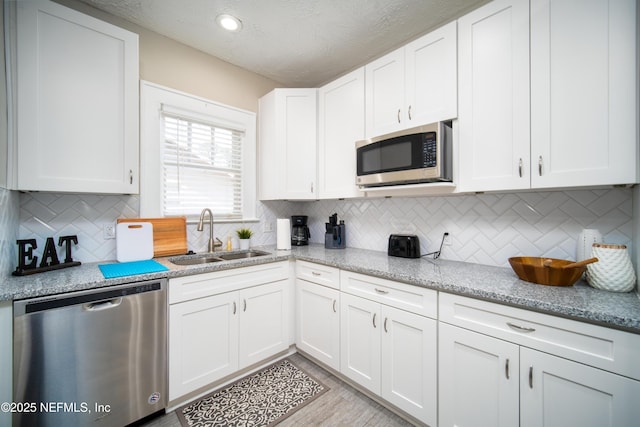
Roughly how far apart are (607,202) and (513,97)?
77 centimetres

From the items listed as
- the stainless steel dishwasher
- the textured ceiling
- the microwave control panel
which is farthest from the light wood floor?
the textured ceiling

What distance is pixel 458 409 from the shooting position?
131 centimetres

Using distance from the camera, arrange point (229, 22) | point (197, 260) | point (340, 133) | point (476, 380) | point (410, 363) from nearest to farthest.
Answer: point (476, 380), point (410, 363), point (229, 22), point (197, 260), point (340, 133)

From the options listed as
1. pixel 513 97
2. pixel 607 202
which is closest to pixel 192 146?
pixel 513 97

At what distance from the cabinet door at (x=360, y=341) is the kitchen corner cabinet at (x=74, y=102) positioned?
1.73 meters

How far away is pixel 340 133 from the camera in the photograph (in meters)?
2.30

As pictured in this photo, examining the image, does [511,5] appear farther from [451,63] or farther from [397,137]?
[397,137]

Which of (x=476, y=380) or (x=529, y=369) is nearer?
(x=529, y=369)

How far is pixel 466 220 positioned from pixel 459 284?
2.40ft

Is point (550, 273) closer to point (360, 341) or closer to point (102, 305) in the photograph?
point (360, 341)

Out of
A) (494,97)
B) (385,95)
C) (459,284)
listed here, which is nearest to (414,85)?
(385,95)

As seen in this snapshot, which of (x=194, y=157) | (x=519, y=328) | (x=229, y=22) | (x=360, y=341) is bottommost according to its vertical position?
(x=360, y=341)

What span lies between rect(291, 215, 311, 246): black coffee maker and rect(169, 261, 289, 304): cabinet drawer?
552mm

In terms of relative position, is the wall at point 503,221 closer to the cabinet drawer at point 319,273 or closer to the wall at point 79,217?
the cabinet drawer at point 319,273
